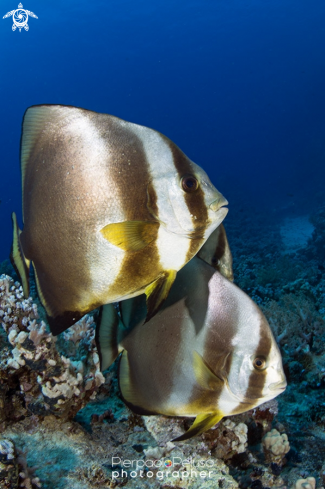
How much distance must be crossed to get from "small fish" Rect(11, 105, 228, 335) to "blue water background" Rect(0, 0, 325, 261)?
47.4m

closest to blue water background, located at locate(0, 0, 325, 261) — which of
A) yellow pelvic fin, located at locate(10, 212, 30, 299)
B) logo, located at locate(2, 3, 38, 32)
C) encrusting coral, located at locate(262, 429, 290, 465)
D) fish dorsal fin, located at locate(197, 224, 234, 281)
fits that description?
logo, located at locate(2, 3, 38, 32)

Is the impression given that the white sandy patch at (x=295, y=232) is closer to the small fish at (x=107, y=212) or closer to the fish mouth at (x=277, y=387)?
the fish mouth at (x=277, y=387)

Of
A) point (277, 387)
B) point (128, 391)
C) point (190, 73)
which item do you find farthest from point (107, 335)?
point (190, 73)

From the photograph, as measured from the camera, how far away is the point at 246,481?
8.10 ft

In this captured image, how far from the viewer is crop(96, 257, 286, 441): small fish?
1.44 m

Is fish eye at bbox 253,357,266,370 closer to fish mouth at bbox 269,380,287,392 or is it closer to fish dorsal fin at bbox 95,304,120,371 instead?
fish mouth at bbox 269,380,287,392

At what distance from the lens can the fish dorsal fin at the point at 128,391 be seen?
63.8 inches

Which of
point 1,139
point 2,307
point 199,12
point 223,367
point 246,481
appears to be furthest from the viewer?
point 1,139

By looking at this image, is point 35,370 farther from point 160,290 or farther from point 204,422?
point 160,290

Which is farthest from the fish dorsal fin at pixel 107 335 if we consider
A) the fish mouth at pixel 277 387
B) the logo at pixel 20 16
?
the logo at pixel 20 16

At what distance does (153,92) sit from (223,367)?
140m

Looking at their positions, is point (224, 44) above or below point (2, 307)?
above

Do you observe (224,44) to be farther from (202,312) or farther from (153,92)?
(202,312)

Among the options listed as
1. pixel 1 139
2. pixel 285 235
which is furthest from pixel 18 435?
pixel 1 139
